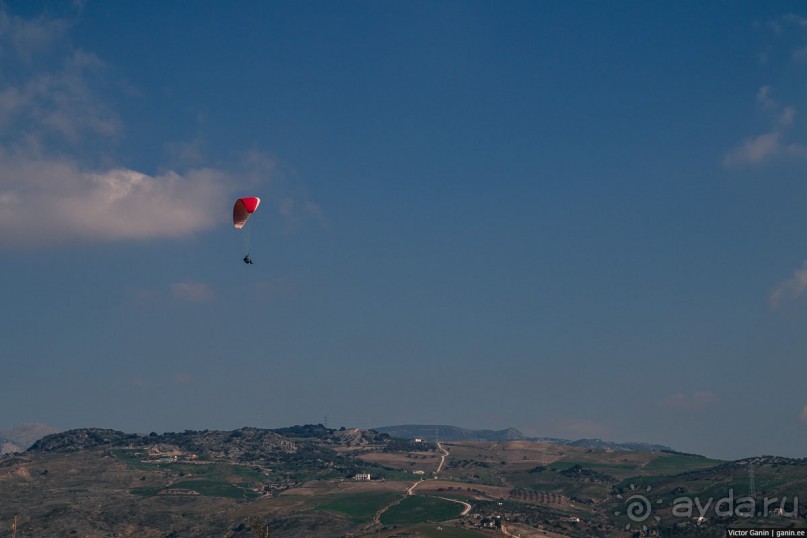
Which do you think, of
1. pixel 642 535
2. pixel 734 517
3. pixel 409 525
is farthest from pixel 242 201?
pixel 734 517

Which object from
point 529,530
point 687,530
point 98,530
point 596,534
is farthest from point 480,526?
point 98,530

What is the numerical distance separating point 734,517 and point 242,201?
148m

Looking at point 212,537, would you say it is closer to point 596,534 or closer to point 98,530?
point 98,530

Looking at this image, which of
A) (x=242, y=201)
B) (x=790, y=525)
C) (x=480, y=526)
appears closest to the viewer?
(x=242, y=201)

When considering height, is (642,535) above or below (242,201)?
below

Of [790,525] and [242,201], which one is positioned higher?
[242,201]

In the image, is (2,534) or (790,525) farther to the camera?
(2,534)

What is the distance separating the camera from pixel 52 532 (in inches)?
7628

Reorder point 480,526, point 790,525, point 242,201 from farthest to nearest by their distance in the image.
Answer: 1. point 480,526
2. point 790,525
3. point 242,201

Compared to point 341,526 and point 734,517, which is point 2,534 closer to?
point 341,526

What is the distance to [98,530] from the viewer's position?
199125 mm

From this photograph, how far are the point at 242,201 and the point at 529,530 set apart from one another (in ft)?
358

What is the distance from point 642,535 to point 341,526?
250 ft

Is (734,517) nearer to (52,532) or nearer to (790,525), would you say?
(790,525)
